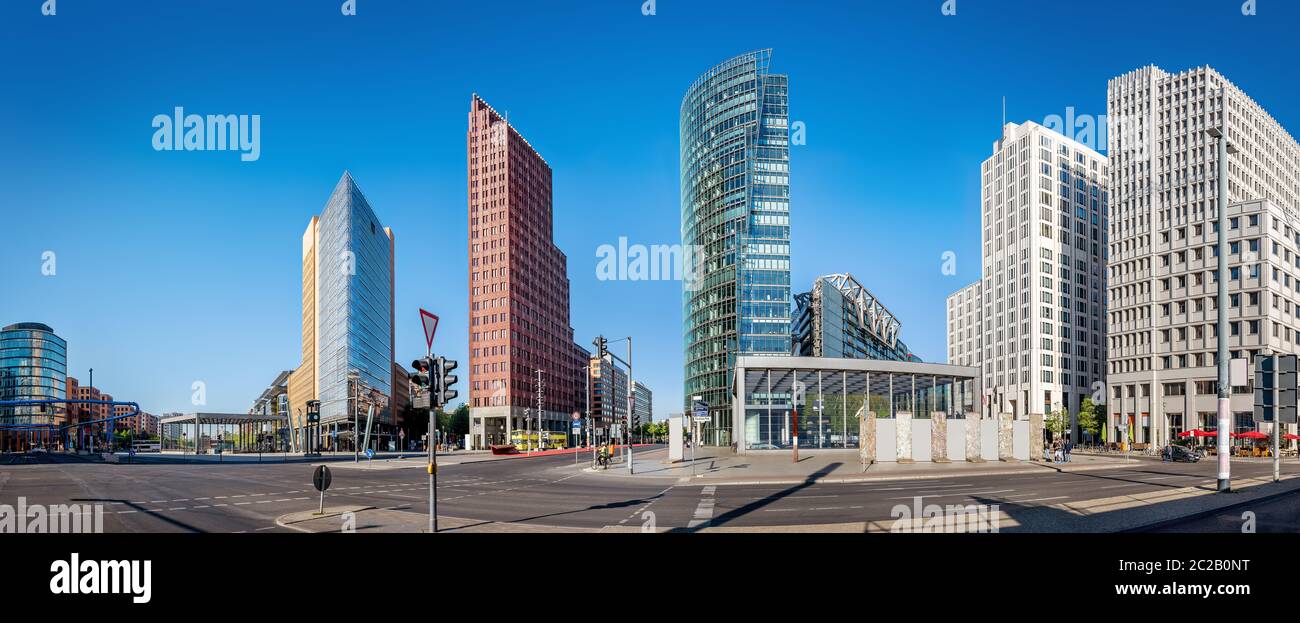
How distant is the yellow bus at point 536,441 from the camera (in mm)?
87575

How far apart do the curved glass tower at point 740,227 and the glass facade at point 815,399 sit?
35534 mm

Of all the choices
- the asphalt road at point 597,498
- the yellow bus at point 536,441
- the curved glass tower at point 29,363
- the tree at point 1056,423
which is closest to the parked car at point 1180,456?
the asphalt road at point 597,498

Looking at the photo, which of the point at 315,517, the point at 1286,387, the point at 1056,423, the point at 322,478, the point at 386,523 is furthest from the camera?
the point at 1056,423

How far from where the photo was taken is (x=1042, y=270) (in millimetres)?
122188

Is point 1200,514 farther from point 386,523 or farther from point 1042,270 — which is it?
point 1042,270

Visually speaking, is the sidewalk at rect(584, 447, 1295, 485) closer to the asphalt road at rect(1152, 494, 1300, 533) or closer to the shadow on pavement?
the shadow on pavement

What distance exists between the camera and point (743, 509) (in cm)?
1978

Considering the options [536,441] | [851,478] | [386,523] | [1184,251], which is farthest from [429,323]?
[1184,251]

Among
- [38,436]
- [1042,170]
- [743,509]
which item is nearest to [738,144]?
[1042,170]

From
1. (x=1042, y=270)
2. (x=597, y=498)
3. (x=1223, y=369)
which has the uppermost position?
(x=1042, y=270)

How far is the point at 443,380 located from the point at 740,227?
91152 millimetres
